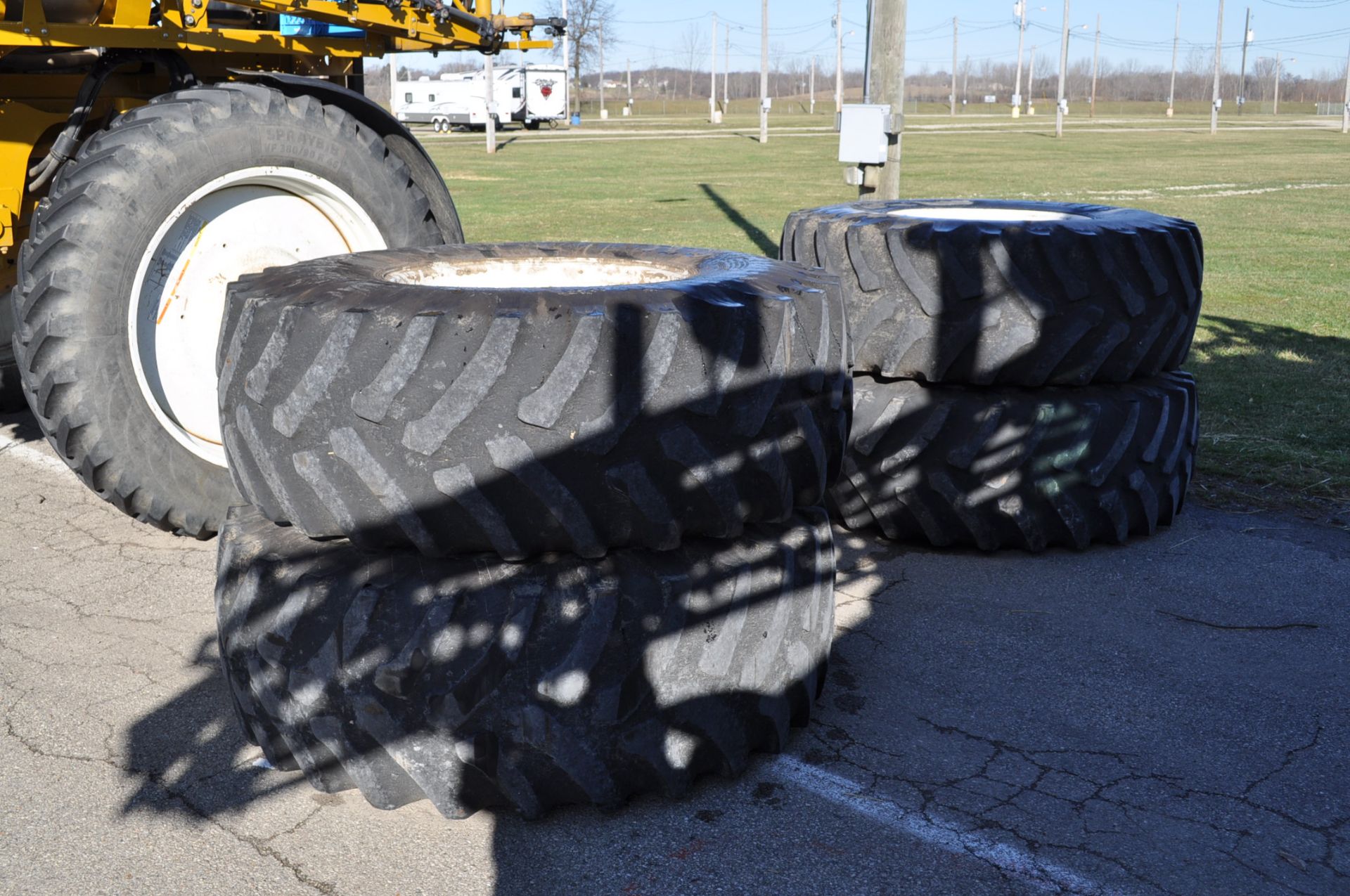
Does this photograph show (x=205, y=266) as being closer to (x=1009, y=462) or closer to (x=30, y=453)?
(x=30, y=453)

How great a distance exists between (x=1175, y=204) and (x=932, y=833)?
17594mm

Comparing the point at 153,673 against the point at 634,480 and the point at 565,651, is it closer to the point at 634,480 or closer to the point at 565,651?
the point at 565,651

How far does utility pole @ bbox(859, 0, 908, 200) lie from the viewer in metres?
8.80

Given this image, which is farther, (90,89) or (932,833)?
(90,89)

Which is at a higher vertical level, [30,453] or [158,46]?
[158,46]

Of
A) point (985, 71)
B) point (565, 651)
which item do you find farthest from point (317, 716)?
point (985, 71)

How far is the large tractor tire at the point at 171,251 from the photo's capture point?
4168 millimetres

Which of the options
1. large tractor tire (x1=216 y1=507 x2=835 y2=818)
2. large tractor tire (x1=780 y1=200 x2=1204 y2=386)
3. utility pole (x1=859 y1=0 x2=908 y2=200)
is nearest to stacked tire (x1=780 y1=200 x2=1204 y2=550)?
large tractor tire (x1=780 y1=200 x2=1204 y2=386)

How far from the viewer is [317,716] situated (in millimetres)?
2748

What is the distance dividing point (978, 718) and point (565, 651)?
1.23 meters

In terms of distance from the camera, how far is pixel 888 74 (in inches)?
349

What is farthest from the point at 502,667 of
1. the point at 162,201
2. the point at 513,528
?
the point at 162,201

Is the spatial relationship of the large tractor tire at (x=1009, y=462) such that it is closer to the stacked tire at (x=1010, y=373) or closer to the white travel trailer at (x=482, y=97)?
the stacked tire at (x=1010, y=373)

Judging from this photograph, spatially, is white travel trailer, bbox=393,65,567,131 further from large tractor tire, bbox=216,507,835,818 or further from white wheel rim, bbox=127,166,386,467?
large tractor tire, bbox=216,507,835,818
